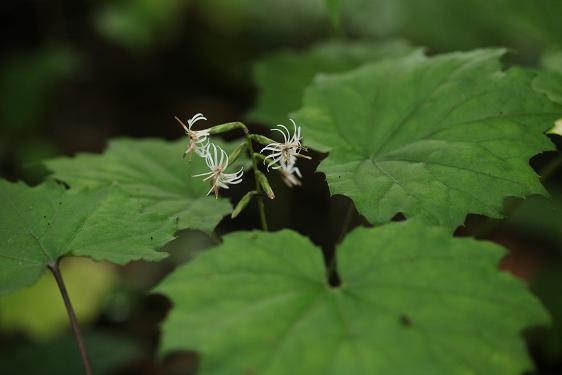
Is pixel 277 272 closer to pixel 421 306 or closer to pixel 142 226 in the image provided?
pixel 421 306

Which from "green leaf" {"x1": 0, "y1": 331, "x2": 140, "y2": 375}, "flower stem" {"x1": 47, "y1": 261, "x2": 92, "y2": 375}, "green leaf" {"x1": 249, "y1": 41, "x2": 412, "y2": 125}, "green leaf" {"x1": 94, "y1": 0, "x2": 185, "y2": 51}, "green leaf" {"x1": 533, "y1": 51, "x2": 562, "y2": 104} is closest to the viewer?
"flower stem" {"x1": 47, "y1": 261, "x2": 92, "y2": 375}

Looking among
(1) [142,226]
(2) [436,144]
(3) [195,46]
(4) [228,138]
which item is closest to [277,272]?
(1) [142,226]

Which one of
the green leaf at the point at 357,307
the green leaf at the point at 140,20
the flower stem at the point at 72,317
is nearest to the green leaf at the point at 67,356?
the flower stem at the point at 72,317

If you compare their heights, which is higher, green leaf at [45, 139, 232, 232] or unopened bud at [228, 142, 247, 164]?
unopened bud at [228, 142, 247, 164]

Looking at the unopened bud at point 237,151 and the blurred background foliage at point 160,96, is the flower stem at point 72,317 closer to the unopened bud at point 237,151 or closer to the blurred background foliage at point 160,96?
the unopened bud at point 237,151

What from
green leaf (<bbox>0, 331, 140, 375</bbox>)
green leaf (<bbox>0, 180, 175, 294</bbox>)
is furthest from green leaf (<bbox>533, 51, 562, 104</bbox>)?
green leaf (<bbox>0, 331, 140, 375</bbox>)

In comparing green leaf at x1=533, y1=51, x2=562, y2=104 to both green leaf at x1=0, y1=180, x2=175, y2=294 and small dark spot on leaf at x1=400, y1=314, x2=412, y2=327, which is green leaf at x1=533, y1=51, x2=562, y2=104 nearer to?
small dark spot on leaf at x1=400, y1=314, x2=412, y2=327
